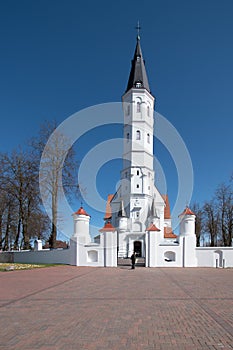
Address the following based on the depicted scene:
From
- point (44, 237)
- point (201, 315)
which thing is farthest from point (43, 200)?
point (201, 315)

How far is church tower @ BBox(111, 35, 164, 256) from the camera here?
42750 mm

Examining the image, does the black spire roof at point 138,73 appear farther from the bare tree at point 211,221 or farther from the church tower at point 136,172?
the bare tree at point 211,221

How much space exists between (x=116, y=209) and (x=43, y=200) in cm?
2003

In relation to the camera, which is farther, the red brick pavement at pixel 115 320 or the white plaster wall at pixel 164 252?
the white plaster wall at pixel 164 252

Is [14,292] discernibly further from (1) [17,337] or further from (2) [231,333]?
(2) [231,333]

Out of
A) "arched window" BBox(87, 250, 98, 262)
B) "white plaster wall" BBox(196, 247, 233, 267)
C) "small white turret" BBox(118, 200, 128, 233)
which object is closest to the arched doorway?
"small white turret" BBox(118, 200, 128, 233)

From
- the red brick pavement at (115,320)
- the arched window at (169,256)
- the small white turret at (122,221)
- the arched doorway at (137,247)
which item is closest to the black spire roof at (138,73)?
the small white turret at (122,221)

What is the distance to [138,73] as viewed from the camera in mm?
48156

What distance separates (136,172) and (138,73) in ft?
53.9

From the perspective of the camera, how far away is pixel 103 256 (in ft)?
81.3

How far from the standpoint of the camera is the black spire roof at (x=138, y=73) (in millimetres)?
47125

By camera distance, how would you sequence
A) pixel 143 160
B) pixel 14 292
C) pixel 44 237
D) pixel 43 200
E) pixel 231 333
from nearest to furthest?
pixel 231 333 < pixel 14 292 < pixel 43 200 < pixel 44 237 < pixel 143 160

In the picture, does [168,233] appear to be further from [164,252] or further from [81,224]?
[81,224]

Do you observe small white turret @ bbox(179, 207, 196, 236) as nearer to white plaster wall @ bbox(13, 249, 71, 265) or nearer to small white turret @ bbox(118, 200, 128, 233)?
white plaster wall @ bbox(13, 249, 71, 265)
